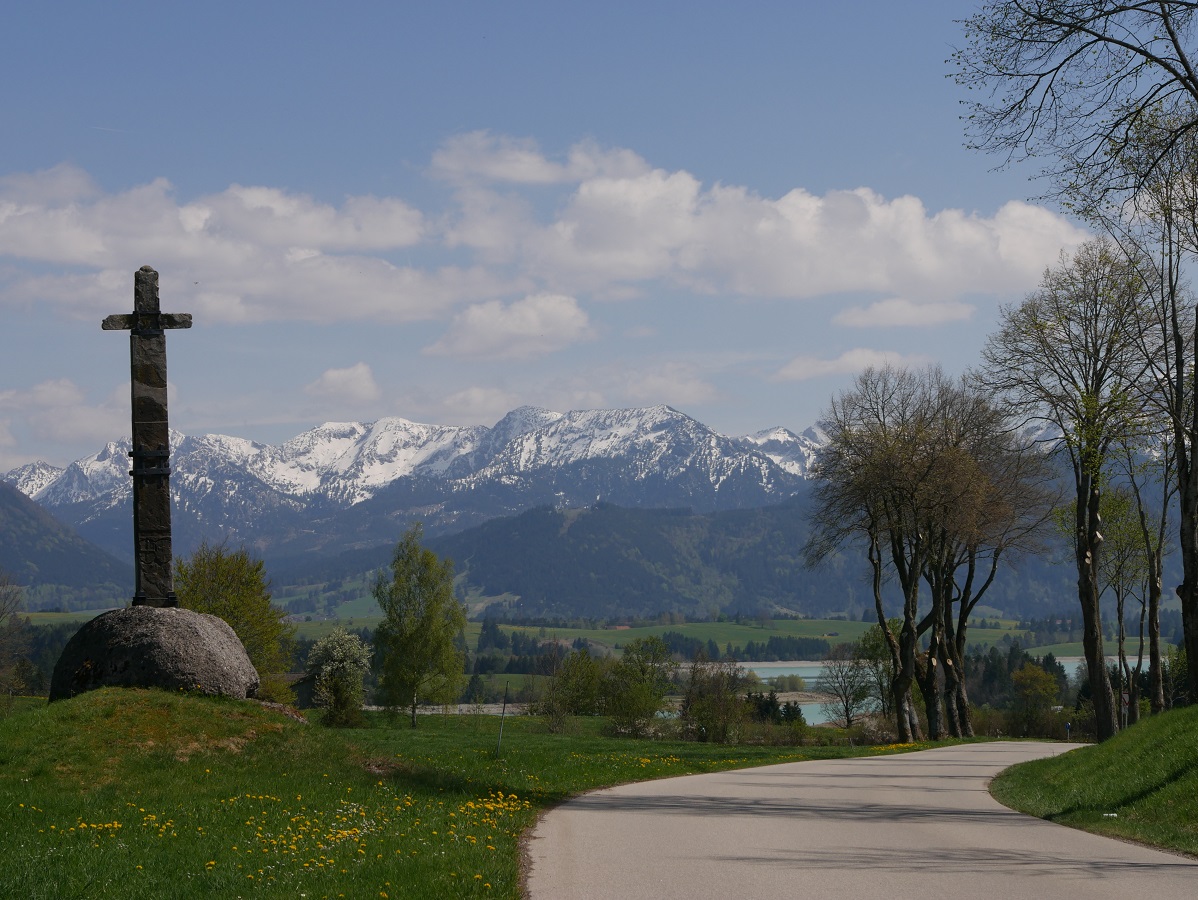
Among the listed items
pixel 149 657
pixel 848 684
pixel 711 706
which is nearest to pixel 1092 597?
pixel 149 657

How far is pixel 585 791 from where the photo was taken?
74.2ft

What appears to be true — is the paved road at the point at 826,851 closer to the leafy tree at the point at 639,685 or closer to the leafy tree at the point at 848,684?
the leafy tree at the point at 639,685

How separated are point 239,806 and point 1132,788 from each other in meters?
14.3

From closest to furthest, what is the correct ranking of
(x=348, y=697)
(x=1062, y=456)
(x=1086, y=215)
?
(x=1086, y=215) → (x=1062, y=456) → (x=348, y=697)

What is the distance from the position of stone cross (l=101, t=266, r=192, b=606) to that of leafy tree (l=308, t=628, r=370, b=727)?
28.4 meters

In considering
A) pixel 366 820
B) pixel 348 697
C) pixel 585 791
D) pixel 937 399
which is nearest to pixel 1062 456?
pixel 937 399

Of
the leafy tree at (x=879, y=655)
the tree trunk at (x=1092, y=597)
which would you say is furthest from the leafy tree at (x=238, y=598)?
the leafy tree at (x=879, y=655)

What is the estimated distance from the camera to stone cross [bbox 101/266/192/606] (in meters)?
23.9

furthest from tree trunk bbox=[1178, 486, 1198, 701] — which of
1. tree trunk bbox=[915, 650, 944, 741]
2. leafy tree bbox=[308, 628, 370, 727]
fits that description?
leafy tree bbox=[308, 628, 370, 727]

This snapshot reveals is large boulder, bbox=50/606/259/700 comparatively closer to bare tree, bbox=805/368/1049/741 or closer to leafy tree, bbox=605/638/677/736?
bare tree, bbox=805/368/1049/741

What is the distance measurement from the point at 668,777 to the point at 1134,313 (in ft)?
57.9

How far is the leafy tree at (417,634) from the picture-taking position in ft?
229

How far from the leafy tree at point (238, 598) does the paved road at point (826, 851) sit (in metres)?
38.0

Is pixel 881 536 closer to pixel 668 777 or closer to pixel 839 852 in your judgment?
pixel 668 777
